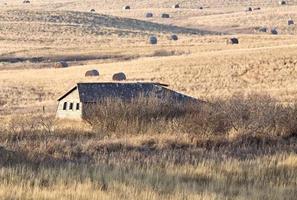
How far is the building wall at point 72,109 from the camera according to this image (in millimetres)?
27797

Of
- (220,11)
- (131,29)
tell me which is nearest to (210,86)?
(131,29)

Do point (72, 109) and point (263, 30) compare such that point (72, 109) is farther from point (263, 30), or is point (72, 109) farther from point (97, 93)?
point (263, 30)

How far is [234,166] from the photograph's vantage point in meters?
15.6

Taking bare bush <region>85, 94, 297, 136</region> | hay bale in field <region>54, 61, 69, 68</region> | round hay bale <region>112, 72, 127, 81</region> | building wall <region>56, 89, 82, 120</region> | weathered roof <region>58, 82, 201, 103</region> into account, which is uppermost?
bare bush <region>85, 94, 297, 136</region>

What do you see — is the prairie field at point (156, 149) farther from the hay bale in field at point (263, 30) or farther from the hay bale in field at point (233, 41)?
the hay bale in field at point (263, 30)

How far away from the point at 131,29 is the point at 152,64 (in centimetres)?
4746

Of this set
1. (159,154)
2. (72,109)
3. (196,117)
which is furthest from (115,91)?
(159,154)

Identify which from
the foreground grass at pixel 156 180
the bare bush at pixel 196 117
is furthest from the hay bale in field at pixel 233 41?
the foreground grass at pixel 156 180

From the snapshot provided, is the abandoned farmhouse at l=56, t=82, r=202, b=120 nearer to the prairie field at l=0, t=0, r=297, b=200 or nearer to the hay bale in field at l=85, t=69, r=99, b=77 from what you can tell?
the prairie field at l=0, t=0, r=297, b=200

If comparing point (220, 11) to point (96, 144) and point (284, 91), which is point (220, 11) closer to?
point (284, 91)

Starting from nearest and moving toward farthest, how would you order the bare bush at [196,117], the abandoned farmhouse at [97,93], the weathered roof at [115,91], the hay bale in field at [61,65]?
the bare bush at [196,117] → the abandoned farmhouse at [97,93] → the weathered roof at [115,91] → the hay bale in field at [61,65]

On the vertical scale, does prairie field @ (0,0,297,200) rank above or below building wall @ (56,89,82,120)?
above

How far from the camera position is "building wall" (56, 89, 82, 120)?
27797 millimetres

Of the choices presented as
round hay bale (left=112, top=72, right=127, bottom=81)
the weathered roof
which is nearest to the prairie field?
the weathered roof
